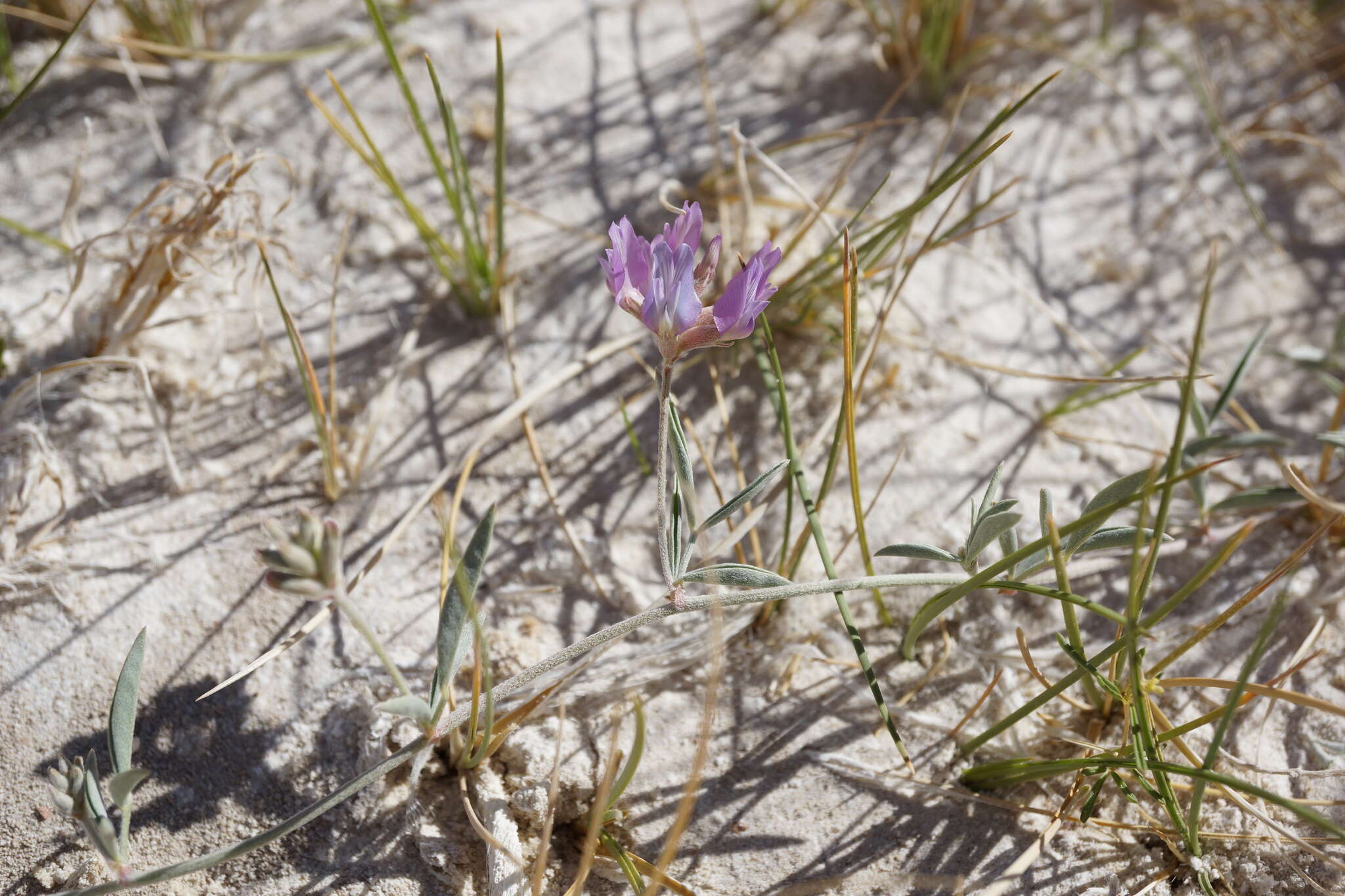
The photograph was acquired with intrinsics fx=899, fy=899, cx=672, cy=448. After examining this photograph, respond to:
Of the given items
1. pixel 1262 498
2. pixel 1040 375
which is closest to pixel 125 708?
pixel 1040 375

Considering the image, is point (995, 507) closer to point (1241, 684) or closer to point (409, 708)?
point (1241, 684)

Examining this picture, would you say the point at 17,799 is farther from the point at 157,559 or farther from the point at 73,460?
the point at 73,460

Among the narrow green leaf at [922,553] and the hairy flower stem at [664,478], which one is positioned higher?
the hairy flower stem at [664,478]

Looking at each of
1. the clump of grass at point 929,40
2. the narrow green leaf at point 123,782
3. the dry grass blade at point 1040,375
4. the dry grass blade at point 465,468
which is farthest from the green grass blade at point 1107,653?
the clump of grass at point 929,40

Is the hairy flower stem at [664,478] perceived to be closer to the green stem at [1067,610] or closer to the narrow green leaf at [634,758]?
the narrow green leaf at [634,758]

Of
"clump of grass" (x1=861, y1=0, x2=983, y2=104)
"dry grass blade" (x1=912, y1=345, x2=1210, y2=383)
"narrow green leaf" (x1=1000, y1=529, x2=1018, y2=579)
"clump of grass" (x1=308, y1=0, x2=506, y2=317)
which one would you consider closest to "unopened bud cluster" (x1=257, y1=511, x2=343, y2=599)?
"clump of grass" (x1=308, y1=0, x2=506, y2=317)

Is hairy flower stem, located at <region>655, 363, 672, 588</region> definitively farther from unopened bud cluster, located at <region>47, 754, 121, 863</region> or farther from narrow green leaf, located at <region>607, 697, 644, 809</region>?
unopened bud cluster, located at <region>47, 754, 121, 863</region>

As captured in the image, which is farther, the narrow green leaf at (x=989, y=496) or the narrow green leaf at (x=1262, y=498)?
the narrow green leaf at (x=1262, y=498)
